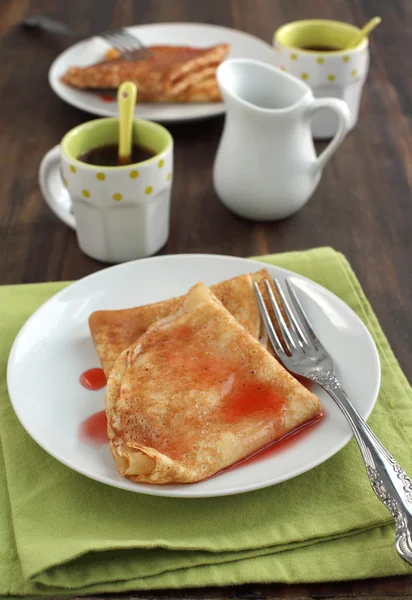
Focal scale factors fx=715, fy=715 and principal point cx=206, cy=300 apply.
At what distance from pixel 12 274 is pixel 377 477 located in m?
0.97

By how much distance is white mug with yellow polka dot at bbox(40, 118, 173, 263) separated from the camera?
1.52 metres

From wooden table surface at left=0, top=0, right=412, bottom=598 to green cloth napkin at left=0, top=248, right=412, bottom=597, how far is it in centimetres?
40

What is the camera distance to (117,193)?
153 cm

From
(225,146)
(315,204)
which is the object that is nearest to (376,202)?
(315,204)

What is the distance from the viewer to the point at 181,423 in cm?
109

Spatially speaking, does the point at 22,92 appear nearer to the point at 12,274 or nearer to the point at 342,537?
the point at 12,274

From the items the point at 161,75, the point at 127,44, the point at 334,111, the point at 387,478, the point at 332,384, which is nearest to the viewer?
the point at 387,478

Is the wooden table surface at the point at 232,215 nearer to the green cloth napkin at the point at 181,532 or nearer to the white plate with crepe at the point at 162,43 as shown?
the white plate with crepe at the point at 162,43

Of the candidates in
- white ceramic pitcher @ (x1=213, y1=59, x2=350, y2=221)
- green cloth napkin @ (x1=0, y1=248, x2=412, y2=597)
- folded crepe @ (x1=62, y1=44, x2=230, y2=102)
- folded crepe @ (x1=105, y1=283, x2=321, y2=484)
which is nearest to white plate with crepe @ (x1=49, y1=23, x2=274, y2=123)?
folded crepe @ (x1=62, y1=44, x2=230, y2=102)

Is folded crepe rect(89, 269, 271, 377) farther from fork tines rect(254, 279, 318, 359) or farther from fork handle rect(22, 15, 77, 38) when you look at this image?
fork handle rect(22, 15, 77, 38)

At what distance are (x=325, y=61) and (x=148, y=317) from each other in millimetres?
990

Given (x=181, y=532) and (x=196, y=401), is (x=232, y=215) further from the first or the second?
(x=181, y=532)

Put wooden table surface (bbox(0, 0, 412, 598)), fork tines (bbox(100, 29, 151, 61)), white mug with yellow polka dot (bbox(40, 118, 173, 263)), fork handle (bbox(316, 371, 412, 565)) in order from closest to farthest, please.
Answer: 1. fork handle (bbox(316, 371, 412, 565))
2. white mug with yellow polka dot (bbox(40, 118, 173, 263))
3. wooden table surface (bbox(0, 0, 412, 598))
4. fork tines (bbox(100, 29, 151, 61))

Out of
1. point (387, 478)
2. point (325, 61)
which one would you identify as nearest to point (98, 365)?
point (387, 478)
